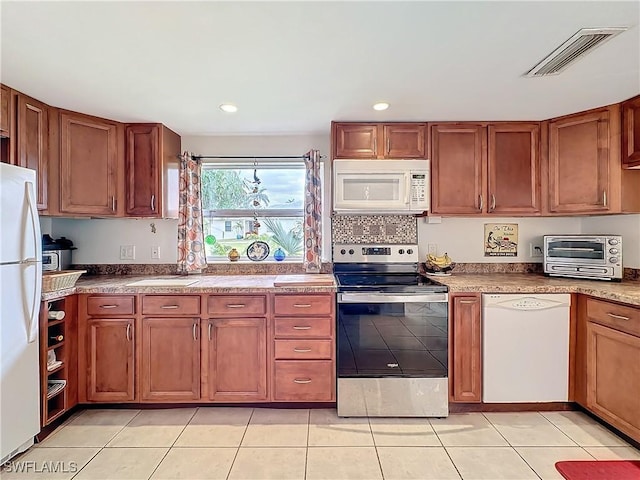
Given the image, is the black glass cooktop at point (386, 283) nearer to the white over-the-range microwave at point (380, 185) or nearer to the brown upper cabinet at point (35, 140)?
the white over-the-range microwave at point (380, 185)

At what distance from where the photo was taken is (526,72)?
2.05 m

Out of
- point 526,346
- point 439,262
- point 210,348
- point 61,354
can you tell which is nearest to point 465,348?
point 526,346

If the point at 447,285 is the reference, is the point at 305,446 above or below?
below

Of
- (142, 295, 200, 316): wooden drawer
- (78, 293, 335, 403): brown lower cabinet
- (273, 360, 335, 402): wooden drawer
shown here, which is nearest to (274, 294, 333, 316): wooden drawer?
(78, 293, 335, 403): brown lower cabinet

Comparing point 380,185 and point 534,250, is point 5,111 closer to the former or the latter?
point 380,185

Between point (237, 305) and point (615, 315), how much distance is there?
7.84 feet

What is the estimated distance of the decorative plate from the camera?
3.36m

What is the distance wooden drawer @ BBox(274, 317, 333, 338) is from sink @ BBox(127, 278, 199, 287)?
2.47 ft

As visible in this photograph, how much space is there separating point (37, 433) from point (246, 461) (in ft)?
4.13

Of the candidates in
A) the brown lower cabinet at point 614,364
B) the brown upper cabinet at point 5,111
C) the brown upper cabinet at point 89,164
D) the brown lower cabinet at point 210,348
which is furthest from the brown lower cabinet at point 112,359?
the brown lower cabinet at point 614,364

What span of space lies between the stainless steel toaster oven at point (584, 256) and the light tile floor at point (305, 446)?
1000mm

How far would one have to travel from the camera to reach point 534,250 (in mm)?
3254

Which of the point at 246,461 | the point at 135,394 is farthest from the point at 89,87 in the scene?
the point at 246,461

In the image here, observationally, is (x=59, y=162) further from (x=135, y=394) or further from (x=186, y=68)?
(x=135, y=394)
